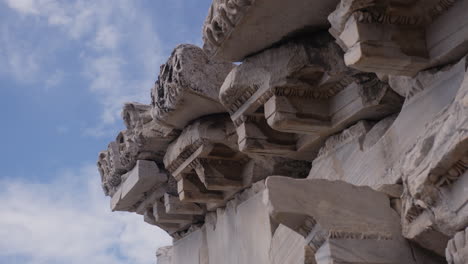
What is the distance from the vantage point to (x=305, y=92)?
2.73 metres

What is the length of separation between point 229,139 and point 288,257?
38.2 inches

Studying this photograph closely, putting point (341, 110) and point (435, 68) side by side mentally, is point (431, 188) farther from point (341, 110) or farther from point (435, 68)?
point (341, 110)

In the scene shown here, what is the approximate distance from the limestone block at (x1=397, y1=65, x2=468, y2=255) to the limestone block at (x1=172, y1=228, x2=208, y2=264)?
2517mm

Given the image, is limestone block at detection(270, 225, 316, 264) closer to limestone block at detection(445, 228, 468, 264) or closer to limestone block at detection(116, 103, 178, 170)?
limestone block at detection(445, 228, 468, 264)

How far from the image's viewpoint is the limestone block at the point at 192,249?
14.0 feet

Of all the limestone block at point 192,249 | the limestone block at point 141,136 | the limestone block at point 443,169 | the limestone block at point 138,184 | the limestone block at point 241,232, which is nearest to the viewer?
the limestone block at point 443,169

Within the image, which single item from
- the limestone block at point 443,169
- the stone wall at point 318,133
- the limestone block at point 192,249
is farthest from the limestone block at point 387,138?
the limestone block at point 192,249

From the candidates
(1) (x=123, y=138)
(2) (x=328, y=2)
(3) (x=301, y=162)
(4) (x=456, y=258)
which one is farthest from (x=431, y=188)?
(1) (x=123, y=138)

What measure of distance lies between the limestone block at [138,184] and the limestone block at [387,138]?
1.46 meters

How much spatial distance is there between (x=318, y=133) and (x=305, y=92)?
0.23 m

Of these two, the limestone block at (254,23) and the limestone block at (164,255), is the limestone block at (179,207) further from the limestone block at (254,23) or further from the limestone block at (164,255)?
the limestone block at (254,23)

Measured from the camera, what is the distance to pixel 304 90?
2713 mm

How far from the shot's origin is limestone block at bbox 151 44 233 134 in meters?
3.22

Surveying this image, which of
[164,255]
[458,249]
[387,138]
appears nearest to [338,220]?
[458,249]
